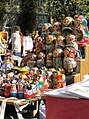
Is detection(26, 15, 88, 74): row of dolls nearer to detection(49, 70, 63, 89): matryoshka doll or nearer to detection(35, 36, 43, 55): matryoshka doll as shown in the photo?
detection(35, 36, 43, 55): matryoshka doll

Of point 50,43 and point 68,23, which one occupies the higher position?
point 68,23

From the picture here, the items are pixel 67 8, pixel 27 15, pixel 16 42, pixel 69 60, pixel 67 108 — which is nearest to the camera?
pixel 67 108

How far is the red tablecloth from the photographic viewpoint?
1.83m

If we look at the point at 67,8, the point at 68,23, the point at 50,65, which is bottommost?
the point at 50,65

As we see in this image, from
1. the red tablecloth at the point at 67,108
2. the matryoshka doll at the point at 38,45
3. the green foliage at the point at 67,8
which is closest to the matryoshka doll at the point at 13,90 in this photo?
the matryoshka doll at the point at 38,45

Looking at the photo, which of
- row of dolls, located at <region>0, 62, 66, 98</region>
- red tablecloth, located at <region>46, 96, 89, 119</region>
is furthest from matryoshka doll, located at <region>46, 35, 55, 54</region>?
red tablecloth, located at <region>46, 96, 89, 119</region>

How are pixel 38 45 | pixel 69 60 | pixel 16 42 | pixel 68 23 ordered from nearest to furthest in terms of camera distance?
pixel 69 60 < pixel 68 23 < pixel 38 45 < pixel 16 42

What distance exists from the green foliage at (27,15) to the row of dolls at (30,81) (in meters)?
14.9

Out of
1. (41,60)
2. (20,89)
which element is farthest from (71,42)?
(20,89)

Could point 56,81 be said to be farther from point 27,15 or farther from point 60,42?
point 27,15

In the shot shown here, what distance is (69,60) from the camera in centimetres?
424

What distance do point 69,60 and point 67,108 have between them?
238 cm

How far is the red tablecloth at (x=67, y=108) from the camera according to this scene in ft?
6.00

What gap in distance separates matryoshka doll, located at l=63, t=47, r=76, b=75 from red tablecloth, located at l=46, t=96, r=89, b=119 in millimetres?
2318
